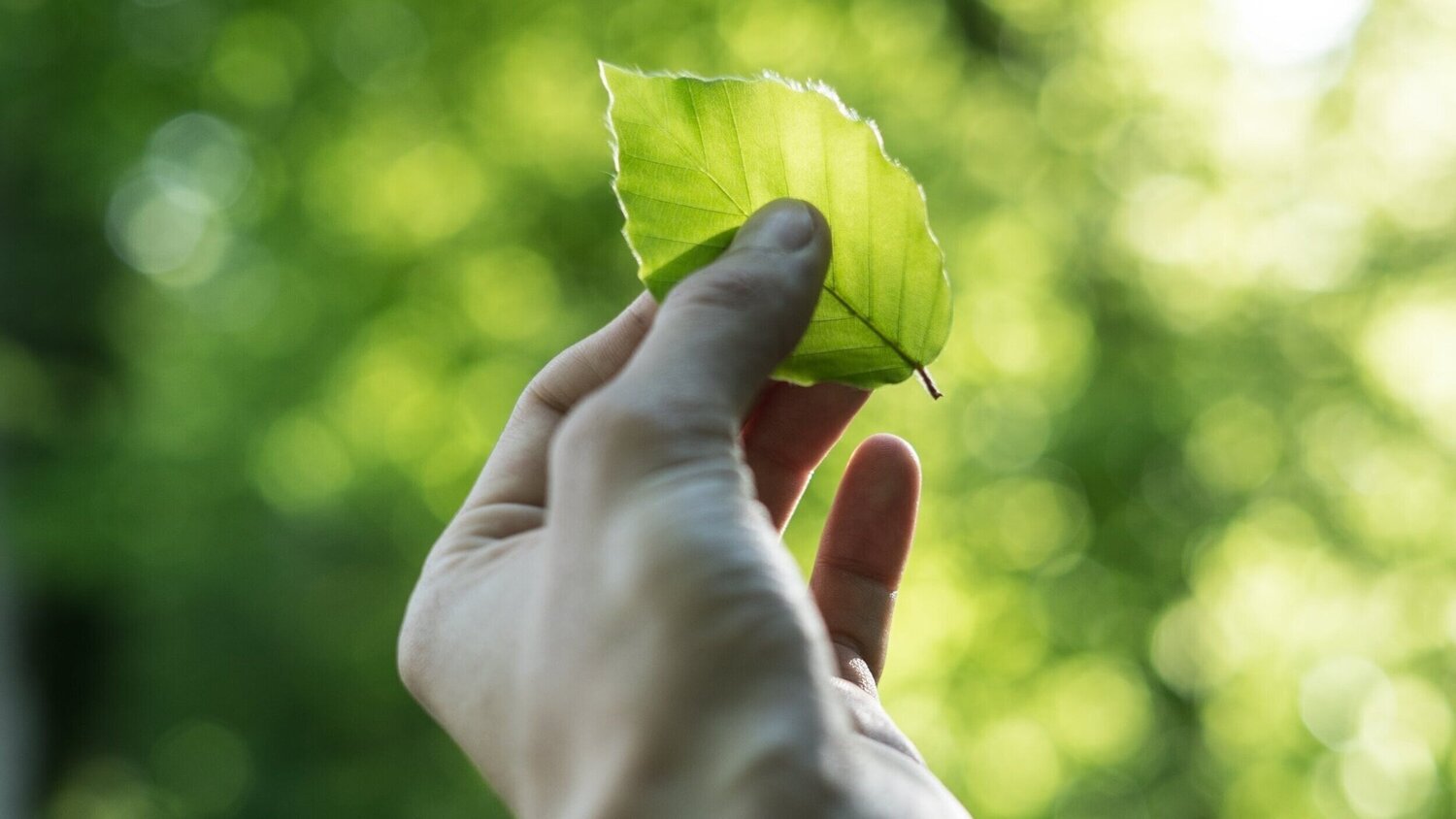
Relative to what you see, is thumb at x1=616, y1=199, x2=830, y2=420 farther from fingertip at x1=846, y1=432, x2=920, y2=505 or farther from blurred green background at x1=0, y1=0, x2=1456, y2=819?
blurred green background at x1=0, y1=0, x2=1456, y2=819

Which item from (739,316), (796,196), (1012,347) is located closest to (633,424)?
(739,316)

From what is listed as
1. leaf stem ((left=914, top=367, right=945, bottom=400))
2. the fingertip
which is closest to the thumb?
leaf stem ((left=914, top=367, right=945, bottom=400))

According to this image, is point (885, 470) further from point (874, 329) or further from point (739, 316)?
point (739, 316)

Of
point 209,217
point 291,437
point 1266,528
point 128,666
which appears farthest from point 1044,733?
point 128,666

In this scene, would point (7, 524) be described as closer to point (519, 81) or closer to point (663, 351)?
point (519, 81)

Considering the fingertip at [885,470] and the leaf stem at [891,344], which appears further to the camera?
the fingertip at [885,470]

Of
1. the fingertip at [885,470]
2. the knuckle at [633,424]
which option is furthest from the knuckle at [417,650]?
the fingertip at [885,470]

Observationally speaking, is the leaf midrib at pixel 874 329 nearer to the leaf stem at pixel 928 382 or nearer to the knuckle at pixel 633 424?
the leaf stem at pixel 928 382
